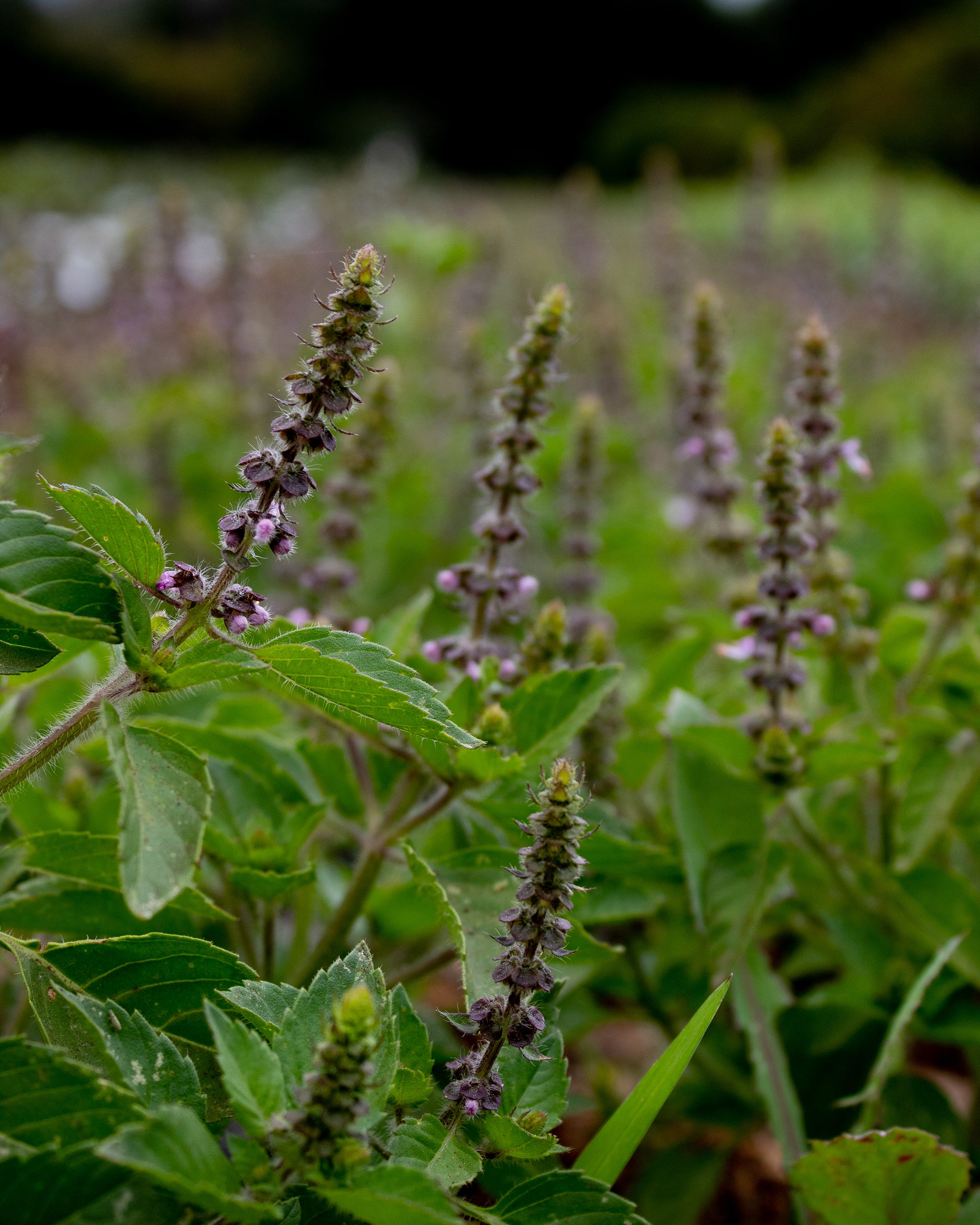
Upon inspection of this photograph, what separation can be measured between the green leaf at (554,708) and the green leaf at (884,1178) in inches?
29.7

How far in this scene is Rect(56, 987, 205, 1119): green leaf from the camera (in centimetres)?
137

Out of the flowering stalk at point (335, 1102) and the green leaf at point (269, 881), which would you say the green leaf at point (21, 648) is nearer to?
the green leaf at point (269, 881)

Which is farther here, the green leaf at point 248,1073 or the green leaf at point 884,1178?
the green leaf at point 884,1178

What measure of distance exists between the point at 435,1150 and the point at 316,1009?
0.81 ft

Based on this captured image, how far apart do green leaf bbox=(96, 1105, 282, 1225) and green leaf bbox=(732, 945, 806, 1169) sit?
1.08 m

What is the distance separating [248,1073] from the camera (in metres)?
1.27

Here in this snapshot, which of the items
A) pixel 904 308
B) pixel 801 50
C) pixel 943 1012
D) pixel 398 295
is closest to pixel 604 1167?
pixel 943 1012

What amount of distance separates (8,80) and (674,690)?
41349mm

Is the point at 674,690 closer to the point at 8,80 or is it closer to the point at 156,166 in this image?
the point at 156,166

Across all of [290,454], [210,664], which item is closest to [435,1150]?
[210,664]

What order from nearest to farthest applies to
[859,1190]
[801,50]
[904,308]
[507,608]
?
[859,1190] → [507,608] → [904,308] → [801,50]

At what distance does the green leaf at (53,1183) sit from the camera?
46.4 inches

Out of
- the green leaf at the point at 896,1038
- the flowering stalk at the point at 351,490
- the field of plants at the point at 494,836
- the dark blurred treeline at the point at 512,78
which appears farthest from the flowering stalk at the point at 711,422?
the dark blurred treeline at the point at 512,78

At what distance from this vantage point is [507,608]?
2109 millimetres
